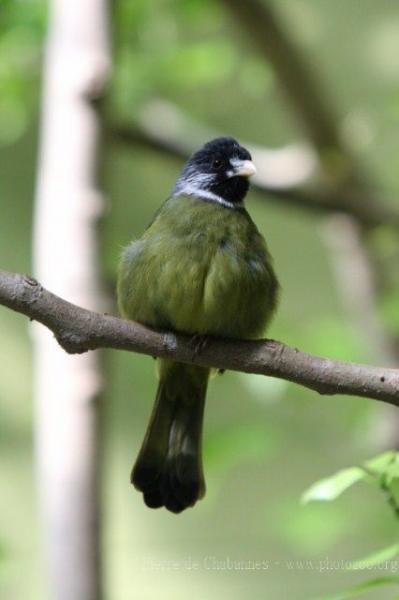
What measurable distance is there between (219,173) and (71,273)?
51 cm

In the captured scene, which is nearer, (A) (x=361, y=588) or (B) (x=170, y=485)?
(A) (x=361, y=588)

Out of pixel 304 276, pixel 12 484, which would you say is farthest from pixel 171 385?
pixel 304 276

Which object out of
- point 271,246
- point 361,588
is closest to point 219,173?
point 361,588

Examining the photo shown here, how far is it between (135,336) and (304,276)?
123 inches

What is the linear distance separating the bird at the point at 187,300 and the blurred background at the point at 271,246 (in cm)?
38

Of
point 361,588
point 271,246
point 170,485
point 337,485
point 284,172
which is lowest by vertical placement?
point 361,588

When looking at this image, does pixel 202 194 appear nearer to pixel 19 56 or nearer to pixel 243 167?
pixel 243 167

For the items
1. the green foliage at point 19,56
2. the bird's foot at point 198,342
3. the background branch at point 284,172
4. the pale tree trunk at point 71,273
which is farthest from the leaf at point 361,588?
the background branch at point 284,172

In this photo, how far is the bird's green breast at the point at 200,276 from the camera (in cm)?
203

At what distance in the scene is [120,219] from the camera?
15.3 feet

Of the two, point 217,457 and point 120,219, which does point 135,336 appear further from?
point 120,219

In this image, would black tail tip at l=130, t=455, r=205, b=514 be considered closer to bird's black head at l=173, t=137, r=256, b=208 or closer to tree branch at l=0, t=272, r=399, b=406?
tree branch at l=0, t=272, r=399, b=406

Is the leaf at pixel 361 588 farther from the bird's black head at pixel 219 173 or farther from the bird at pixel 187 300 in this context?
the bird's black head at pixel 219 173

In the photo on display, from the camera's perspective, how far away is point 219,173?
2.48 m
